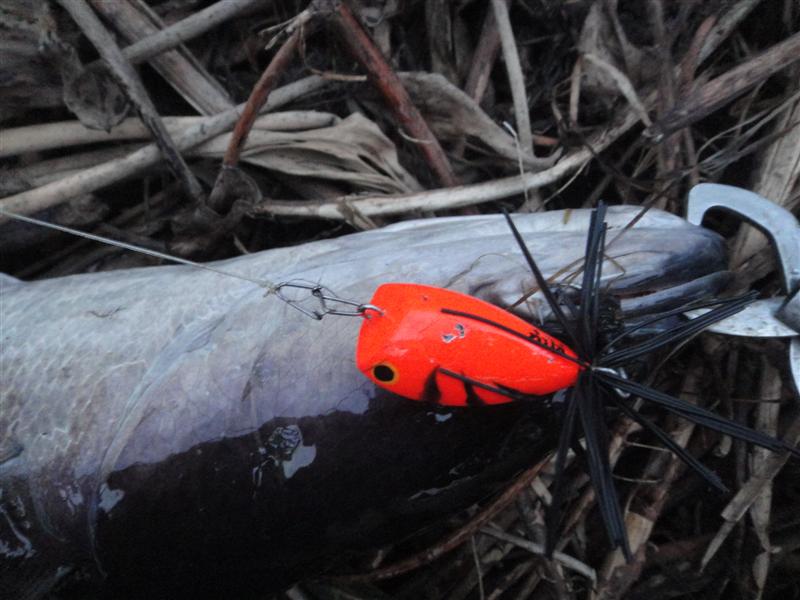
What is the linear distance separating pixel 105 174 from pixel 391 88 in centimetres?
97

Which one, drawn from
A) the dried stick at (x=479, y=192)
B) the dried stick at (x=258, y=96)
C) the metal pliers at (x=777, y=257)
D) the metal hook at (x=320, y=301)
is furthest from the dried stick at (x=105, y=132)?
the metal pliers at (x=777, y=257)

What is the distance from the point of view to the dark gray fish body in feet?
4.38

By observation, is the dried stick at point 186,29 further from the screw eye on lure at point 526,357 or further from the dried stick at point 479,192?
the screw eye on lure at point 526,357

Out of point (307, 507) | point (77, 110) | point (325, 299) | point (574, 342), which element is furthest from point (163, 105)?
point (574, 342)

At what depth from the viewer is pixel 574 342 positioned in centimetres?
120

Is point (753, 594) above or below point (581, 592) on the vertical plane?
above

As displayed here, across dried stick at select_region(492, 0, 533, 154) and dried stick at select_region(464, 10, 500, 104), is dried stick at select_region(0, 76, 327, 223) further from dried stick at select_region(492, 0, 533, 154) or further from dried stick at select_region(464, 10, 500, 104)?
dried stick at select_region(492, 0, 533, 154)

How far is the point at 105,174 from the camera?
2.17 metres

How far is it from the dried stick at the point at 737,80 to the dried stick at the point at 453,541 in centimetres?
106

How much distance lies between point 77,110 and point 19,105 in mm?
245

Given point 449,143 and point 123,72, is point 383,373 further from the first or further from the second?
point 123,72

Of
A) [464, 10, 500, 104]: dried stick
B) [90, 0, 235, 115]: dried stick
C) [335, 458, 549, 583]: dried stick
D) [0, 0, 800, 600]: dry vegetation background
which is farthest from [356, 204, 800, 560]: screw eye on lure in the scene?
[90, 0, 235, 115]: dried stick

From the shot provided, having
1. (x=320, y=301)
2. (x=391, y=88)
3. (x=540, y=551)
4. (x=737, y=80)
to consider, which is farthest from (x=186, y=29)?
(x=540, y=551)

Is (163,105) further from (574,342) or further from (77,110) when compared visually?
(574,342)
